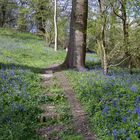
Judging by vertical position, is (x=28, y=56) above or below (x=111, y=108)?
above

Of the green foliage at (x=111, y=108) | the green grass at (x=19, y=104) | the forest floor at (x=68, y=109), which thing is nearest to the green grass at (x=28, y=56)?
the green grass at (x=19, y=104)

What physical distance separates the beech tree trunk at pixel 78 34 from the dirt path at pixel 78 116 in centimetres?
390

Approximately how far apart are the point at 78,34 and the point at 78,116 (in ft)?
25.9

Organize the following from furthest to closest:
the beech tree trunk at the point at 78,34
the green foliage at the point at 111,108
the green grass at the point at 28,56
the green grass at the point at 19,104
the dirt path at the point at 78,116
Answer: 1. the green grass at the point at 28,56
2. the beech tree trunk at the point at 78,34
3. the dirt path at the point at 78,116
4. the green grass at the point at 19,104
5. the green foliage at the point at 111,108

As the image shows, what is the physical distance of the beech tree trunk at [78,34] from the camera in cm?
1509

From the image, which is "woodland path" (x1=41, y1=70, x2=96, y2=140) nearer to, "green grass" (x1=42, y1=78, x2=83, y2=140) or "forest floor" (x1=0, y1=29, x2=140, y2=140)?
"forest floor" (x1=0, y1=29, x2=140, y2=140)

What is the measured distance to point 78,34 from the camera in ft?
49.9

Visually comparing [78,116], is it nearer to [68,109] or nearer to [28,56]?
[68,109]

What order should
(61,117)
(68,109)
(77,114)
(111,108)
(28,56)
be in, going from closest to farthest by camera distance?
1. (111,108)
2. (61,117)
3. (77,114)
4. (68,109)
5. (28,56)

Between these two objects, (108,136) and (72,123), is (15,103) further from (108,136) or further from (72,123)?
(108,136)

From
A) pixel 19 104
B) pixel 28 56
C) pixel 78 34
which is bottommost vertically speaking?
pixel 19 104

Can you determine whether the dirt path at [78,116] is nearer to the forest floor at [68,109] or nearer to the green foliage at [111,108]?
the forest floor at [68,109]

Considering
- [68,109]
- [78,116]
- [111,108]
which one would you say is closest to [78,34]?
[68,109]

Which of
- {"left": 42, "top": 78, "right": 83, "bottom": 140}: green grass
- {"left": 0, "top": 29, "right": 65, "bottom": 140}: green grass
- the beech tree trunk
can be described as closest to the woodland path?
{"left": 42, "top": 78, "right": 83, "bottom": 140}: green grass
